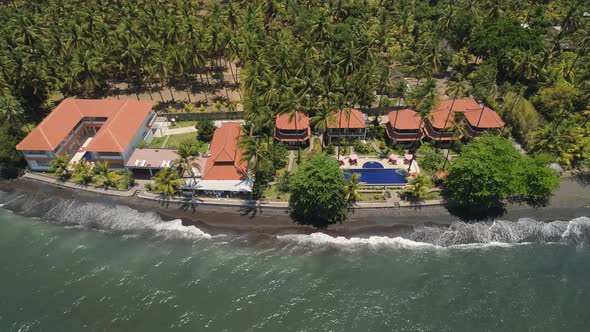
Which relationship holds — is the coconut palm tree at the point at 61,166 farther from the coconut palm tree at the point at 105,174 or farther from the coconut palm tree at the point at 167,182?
the coconut palm tree at the point at 167,182

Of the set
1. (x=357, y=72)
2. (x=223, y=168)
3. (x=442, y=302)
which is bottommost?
(x=442, y=302)

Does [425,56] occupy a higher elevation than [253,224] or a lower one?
higher

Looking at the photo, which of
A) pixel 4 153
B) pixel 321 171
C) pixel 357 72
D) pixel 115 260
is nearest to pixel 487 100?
pixel 357 72

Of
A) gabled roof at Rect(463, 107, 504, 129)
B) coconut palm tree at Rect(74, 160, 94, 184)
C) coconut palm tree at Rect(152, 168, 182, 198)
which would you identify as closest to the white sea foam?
coconut palm tree at Rect(152, 168, 182, 198)

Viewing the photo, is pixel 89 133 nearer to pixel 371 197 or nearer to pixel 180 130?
pixel 180 130

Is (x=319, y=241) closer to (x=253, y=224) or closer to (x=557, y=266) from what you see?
(x=253, y=224)

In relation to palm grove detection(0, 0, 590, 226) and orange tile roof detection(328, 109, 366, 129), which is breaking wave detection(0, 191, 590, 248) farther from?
orange tile roof detection(328, 109, 366, 129)

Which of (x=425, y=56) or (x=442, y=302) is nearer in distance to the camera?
(x=442, y=302)

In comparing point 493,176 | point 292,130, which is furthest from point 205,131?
point 493,176
